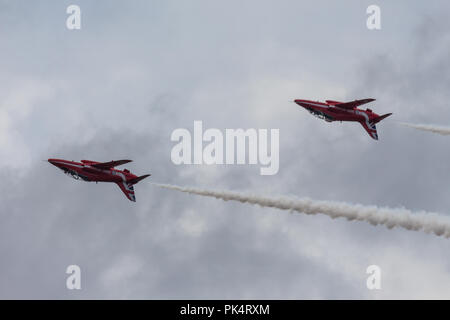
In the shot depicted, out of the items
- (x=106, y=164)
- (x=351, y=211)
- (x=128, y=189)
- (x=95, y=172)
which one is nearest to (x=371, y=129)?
(x=351, y=211)

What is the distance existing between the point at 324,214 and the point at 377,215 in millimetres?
7091

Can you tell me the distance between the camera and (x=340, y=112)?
6732 inches

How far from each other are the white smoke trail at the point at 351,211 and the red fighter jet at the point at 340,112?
47.0 feet

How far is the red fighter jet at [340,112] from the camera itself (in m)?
171

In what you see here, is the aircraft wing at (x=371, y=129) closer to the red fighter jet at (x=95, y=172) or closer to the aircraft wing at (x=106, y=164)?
the red fighter jet at (x=95, y=172)

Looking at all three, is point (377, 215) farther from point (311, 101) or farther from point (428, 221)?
point (311, 101)

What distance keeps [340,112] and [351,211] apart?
18.0 metres

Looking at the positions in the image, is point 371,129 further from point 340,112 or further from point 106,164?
point 106,164

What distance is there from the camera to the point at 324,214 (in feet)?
523

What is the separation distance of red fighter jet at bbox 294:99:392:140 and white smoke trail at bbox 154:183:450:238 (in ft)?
47.0

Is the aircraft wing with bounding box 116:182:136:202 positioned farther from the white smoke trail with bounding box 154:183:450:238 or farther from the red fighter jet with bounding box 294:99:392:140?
the red fighter jet with bounding box 294:99:392:140

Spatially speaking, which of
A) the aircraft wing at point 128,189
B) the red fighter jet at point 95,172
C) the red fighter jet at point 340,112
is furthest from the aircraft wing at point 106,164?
the red fighter jet at point 340,112
